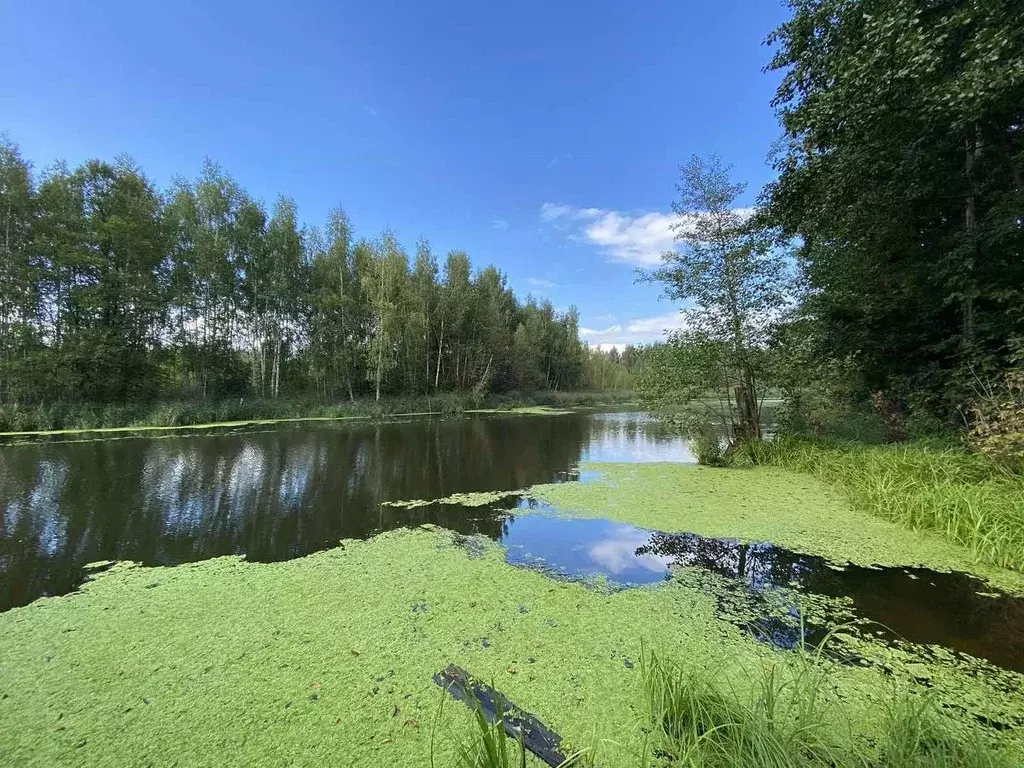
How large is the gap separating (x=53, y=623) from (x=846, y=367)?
29.2ft

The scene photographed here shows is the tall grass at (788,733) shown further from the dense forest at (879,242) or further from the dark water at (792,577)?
the dense forest at (879,242)

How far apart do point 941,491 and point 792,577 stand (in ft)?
6.76

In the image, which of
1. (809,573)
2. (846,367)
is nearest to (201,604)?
(809,573)

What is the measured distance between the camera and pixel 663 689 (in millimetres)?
1561

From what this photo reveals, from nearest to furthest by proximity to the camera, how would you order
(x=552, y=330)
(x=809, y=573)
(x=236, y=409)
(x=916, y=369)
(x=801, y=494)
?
(x=809, y=573), (x=801, y=494), (x=916, y=369), (x=236, y=409), (x=552, y=330)

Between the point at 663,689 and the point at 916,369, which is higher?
the point at 916,369

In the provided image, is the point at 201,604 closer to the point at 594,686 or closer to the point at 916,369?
the point at 594,686

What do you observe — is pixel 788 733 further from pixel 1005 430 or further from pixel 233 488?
pixel 233 488

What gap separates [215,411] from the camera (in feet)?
46.5

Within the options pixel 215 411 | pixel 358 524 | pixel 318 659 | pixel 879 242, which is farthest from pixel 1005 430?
pixel 215 411

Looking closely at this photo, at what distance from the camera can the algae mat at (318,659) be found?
1522 mm

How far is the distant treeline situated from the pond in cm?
630

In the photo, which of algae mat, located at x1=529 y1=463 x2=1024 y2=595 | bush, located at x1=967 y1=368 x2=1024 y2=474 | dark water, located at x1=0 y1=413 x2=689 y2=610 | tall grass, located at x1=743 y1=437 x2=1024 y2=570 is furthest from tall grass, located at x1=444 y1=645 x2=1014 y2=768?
bush, located at x1=967 y1=368 x2=1024 y2=474

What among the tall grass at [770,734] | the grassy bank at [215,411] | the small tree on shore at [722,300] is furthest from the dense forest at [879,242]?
the grassy bank at [215,411]
